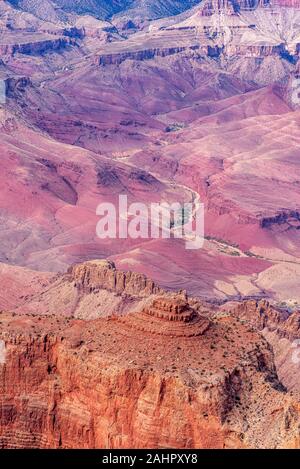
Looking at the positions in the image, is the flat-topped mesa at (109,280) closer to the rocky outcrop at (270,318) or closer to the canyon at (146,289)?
the canyon at (146,289)

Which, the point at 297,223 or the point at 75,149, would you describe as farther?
the point at 75,149

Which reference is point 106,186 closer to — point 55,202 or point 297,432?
point 55,202

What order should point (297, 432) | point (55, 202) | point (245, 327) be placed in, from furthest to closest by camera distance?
point (55, 202)
point (245, 327)
point (297, 432)

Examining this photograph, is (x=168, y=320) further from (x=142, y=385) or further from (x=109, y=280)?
(x=109, y=280)

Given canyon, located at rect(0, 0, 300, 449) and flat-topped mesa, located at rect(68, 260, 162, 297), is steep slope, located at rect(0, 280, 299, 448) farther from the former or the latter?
flat-topped mesa, located at rect(68, 260, 162, 297)

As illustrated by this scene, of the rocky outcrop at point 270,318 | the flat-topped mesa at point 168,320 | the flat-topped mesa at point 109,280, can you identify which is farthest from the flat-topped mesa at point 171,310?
the flat-topped mesa at point 109,280

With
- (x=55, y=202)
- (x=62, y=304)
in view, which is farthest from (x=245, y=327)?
(x=55, y=202)

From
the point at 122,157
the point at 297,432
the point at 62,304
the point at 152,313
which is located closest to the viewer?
the point at 297,432
